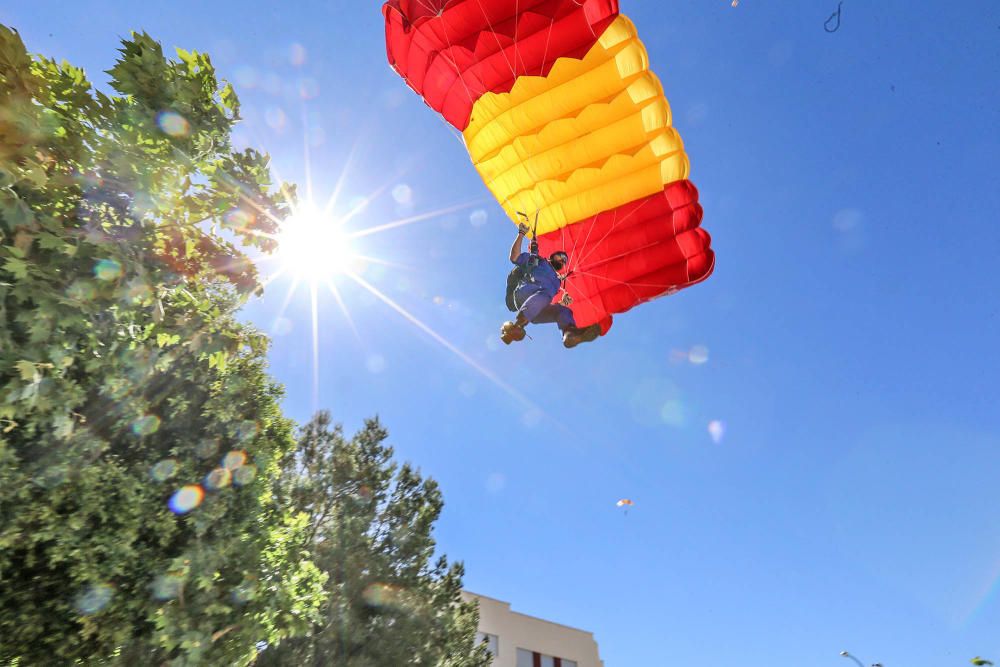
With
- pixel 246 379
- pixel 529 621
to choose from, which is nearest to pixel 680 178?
pixel 246 379

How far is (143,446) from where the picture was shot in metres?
6.88

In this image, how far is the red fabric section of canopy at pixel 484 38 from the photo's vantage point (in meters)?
9.25

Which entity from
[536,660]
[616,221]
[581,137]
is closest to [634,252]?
[616,221]

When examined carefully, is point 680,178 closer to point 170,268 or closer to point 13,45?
point 170,268

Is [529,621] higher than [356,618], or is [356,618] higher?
[529,621]

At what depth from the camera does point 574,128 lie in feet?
33.6

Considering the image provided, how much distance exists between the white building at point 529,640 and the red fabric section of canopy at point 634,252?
1618cm

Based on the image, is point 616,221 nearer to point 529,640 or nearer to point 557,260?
point 557,260

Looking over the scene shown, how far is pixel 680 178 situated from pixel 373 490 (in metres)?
9.80

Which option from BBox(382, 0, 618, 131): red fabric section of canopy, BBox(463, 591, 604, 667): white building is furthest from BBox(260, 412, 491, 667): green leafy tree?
BBox(463, 591, 604, 667): white building

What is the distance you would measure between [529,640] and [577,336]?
19.3 m

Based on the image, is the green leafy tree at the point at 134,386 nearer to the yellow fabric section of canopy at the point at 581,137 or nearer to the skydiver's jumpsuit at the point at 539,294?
the skydiver's jumpsuit at the point at 539,294

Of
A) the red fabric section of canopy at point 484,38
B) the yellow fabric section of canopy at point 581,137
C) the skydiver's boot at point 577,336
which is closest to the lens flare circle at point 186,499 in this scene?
the skydiver's boot at point 577,336

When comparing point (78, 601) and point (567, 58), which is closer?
point (78, 601)
